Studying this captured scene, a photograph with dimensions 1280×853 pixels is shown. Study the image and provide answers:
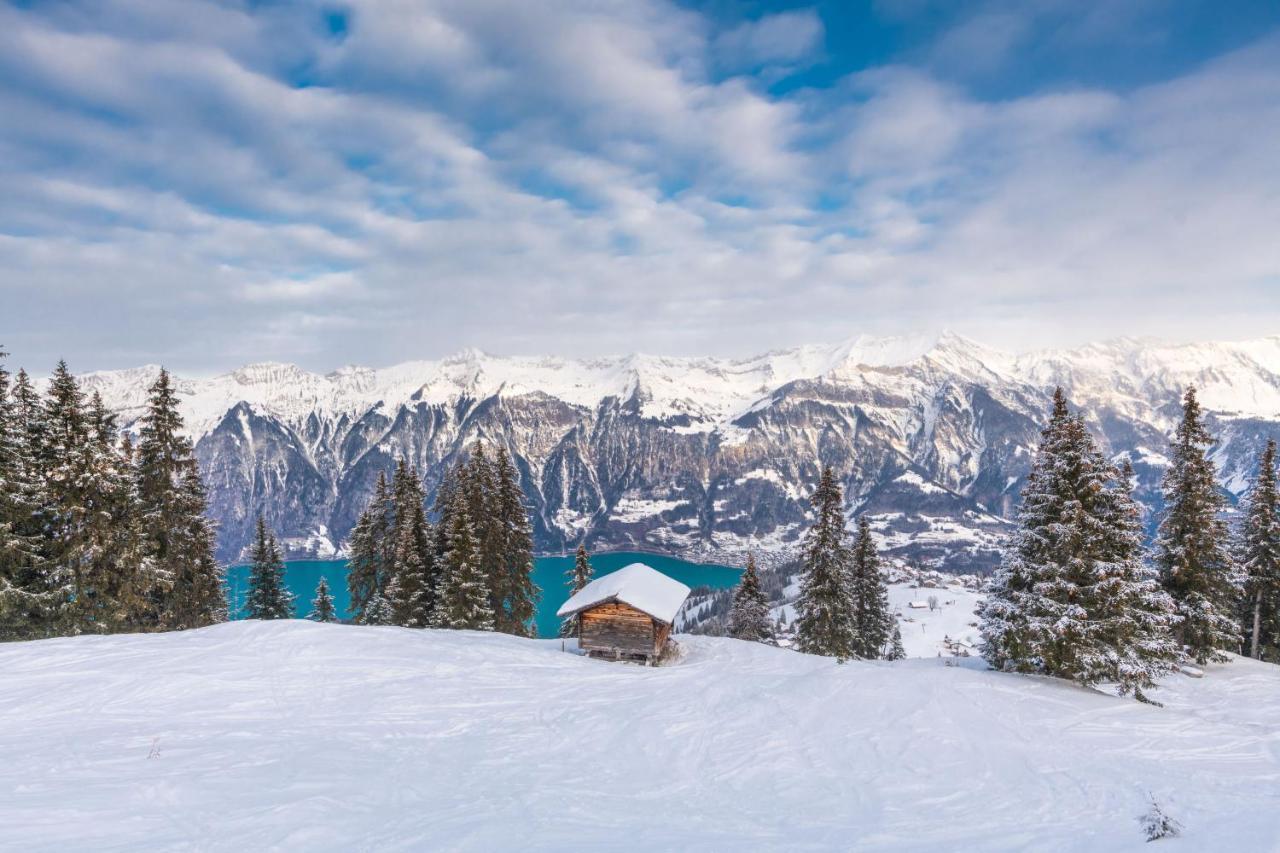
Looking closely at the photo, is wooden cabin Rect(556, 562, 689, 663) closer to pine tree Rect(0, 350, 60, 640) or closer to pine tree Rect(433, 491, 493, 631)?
pine tree Rect(433, 491, 493, 631)

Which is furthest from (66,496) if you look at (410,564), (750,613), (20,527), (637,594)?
(750,613)

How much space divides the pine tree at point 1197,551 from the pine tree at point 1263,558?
10.9 feet

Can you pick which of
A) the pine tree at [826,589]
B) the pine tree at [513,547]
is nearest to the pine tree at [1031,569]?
the pine tree at [826,589]

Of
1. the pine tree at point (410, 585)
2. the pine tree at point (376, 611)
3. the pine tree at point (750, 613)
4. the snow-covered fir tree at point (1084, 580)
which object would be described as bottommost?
the pine tree at point (750, 613)

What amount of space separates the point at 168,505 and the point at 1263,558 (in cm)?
6018

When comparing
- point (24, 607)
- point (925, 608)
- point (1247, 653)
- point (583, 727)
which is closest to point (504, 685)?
point (583, 727)

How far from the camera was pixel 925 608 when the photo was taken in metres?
157

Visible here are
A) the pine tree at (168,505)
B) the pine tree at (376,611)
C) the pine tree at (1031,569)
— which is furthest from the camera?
the pine tree at (376,611)

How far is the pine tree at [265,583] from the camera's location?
4641cm

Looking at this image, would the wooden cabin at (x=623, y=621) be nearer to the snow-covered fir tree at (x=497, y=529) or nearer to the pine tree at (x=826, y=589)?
the snow-covered fir tree at (x=497, y=529)

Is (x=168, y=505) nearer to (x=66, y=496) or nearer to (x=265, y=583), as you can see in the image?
(x=66, y=496)

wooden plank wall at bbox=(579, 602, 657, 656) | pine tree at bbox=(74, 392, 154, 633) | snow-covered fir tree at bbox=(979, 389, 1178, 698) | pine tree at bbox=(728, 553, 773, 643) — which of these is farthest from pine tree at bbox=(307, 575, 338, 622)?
snow-covered fir tree at bbox=(979, 389, 1178, 698)

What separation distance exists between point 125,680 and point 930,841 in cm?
2112

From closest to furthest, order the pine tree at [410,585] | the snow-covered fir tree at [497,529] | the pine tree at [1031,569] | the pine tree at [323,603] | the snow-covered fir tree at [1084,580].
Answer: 1. the snow-covered fir tree at [1084,580]
2. the pine tree at [1031,569]
3. the pine tree at [410,585]
4. the snow-covered fir tree at [497,529]
5. the pine tree at [323,603]
